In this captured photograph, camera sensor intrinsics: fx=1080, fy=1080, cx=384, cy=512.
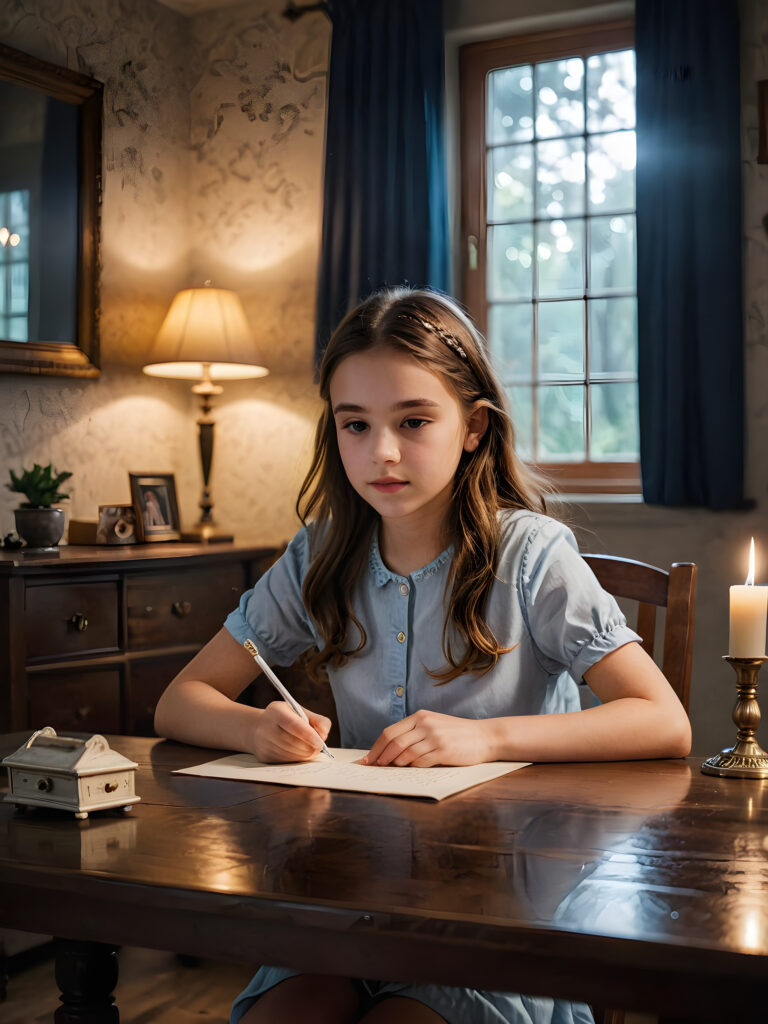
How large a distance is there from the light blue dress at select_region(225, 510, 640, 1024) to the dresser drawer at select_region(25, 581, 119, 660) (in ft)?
3.98

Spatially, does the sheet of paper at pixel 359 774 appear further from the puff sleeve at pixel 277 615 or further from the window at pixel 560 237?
the window at pixel 560 237

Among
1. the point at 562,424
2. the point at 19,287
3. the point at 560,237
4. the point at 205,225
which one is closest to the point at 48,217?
the point at 19,287

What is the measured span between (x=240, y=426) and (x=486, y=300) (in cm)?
101

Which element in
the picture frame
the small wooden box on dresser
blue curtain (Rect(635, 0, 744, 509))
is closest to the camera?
the small wooden box on dresser

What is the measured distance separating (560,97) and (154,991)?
293 cm

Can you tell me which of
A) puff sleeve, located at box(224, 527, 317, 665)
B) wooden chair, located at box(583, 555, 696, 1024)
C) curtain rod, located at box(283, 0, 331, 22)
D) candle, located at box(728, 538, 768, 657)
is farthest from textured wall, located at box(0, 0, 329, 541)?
candle, located at box(728, 538, 768, 657)

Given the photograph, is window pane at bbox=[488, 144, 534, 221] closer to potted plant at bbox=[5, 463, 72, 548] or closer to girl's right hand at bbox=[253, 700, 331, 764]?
potted plant at bbox=[5, 463, 72, 548]

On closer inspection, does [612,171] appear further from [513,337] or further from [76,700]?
[76,700]

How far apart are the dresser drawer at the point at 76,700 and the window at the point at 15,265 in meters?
1.10

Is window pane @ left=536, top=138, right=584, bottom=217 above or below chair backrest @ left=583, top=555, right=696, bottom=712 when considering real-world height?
above

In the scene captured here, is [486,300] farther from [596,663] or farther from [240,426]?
[596,663]

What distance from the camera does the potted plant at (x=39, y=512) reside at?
2873 millimetres

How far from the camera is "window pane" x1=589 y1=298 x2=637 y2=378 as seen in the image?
3.49 metres

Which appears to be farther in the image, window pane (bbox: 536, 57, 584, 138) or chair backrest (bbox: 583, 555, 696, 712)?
window pane (bbox: 536, 57, 584, 138)
